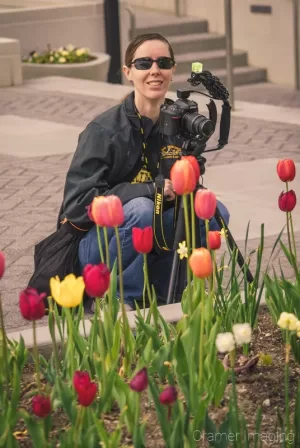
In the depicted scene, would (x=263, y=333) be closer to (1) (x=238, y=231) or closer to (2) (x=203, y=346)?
(2) (x=203, y=346)

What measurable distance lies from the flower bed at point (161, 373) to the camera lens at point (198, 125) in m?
0.68

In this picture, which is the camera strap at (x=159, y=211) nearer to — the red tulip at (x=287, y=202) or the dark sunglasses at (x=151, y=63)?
the dark sunglasses at (x=151, y=63)

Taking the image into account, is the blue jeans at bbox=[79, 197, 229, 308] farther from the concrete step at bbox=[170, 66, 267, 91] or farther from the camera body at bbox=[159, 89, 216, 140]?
the concrete step at bbox=[170, 66, 267, 91]

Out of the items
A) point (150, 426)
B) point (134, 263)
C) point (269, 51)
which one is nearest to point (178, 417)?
point (150, 426)

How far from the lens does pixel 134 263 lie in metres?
5.21

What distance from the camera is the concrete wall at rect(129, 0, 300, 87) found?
1509cm

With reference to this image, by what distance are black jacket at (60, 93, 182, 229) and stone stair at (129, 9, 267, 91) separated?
9800 millimetres

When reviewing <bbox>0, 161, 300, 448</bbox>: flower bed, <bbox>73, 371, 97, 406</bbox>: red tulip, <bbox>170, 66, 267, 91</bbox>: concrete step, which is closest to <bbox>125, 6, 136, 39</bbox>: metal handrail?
<bbox>170, 66, 267, 91</bbox>: concrete step

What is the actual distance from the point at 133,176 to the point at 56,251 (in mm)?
483

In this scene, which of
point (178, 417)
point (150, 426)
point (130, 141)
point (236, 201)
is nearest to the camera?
point (178, 417)

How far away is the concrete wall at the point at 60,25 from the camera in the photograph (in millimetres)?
15398

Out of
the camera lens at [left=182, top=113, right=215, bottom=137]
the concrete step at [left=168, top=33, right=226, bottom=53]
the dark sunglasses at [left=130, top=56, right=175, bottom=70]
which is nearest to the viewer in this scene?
the camera lens at [left=182, top=113, right=215, bottom=137]

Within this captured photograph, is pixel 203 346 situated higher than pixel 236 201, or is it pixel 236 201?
pixel 203 346

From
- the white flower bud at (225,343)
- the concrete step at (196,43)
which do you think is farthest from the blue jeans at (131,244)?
the concrete step at (196,43)
